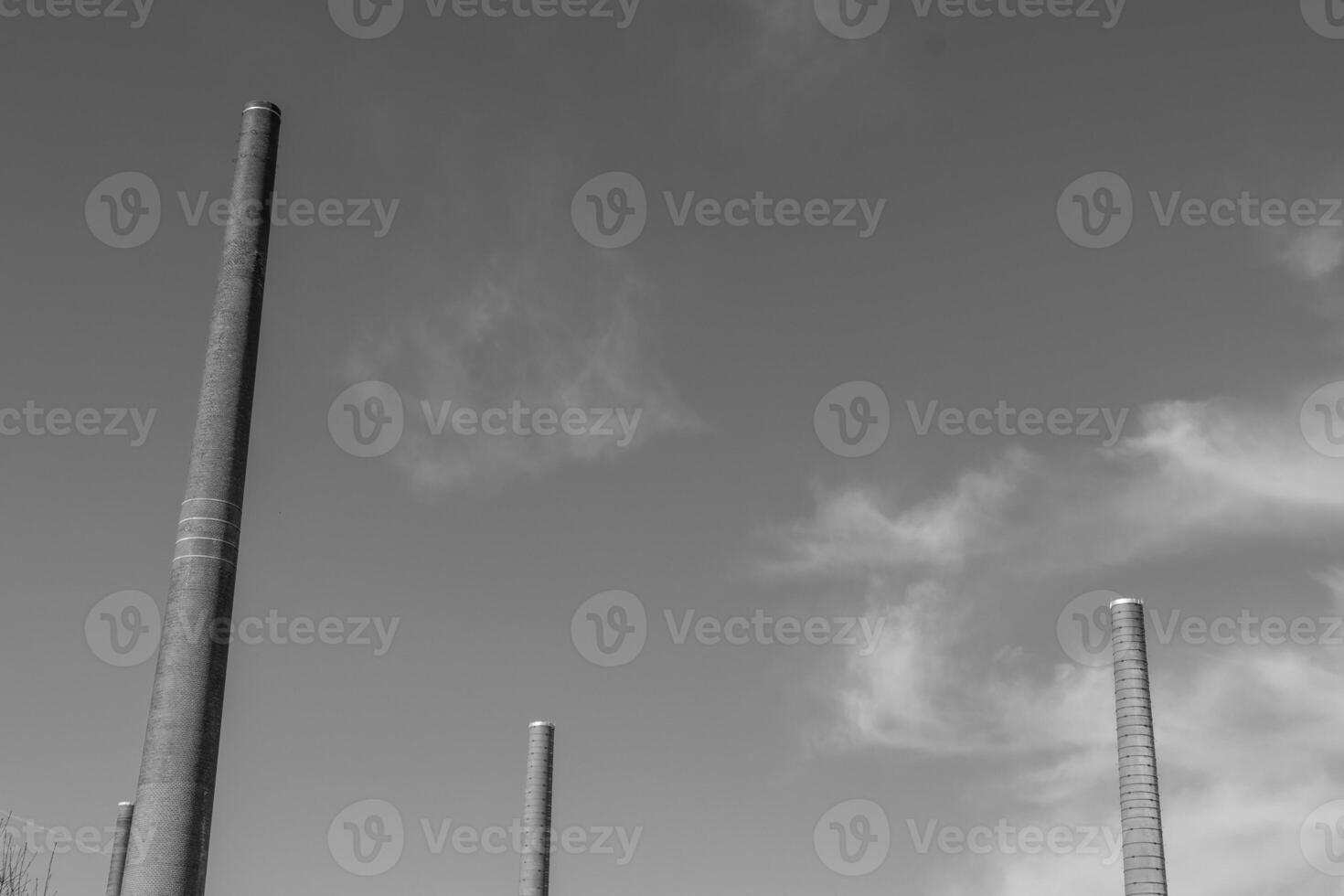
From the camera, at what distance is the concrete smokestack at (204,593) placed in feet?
61.8

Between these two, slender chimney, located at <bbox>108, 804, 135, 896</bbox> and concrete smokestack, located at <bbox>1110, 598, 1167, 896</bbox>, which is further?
slender chimney, located at <bbox>108, 804, 135, 896</bbox>

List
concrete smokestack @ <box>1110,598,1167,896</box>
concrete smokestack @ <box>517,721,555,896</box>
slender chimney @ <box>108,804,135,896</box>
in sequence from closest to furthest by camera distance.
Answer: concrete smokestack @ <box>1110,598,1167,896</box> < concrete smokestack @ <box>517,721,555,896</box> < slender chimney @ <box>108,804,135,896</box>

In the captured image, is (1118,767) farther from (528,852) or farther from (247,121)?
(247,121)

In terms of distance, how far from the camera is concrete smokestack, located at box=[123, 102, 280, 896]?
18828 mm

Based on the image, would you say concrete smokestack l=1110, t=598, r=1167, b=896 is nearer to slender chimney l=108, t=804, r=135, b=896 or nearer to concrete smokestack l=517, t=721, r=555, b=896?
concrete smokestack l=517, t=721, r=555, b=896

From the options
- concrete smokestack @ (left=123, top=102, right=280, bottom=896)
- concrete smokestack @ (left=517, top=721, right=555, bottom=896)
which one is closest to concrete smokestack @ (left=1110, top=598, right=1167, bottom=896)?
concrete smokestack @ (left=517, top=721, right=555, bottom=896)

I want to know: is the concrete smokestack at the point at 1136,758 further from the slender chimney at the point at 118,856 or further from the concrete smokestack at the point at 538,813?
the slender chimney at the point at 118,856

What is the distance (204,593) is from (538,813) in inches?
665

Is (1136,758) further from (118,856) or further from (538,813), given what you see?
(118,856)

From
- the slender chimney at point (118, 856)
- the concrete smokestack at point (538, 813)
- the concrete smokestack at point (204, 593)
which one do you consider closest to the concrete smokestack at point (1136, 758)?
the concrete smokestack at point (538, 813)

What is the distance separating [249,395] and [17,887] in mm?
17823

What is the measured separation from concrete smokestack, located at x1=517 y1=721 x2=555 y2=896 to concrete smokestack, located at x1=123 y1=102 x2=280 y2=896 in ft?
51.8

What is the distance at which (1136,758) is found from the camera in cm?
2761

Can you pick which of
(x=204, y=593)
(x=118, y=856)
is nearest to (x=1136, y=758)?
(x=204, y=593)
